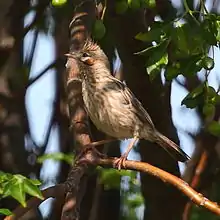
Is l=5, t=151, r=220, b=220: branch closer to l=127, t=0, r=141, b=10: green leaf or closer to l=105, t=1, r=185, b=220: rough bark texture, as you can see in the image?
l=127, t=0, r=141, b=10: green leaf

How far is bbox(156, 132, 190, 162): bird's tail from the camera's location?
4496 millimetres

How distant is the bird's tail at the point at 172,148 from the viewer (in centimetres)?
450

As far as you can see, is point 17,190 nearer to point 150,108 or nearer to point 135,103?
point 135,103

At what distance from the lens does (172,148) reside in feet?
14.8

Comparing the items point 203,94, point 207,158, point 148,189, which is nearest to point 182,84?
point 207,158

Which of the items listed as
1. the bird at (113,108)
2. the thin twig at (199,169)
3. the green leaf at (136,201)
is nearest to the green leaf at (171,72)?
the bird at (113,108)

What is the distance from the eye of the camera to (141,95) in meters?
4.85

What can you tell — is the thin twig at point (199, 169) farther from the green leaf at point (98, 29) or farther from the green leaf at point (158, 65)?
the green leaf at point (158, 65)

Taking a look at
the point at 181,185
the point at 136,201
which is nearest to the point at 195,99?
the point at 181,185

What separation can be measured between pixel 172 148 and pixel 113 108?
0.39m

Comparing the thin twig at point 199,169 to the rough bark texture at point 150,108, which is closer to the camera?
the rough bark texture at point 150,108

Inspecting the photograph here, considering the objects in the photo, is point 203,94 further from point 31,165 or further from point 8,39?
point 31,165

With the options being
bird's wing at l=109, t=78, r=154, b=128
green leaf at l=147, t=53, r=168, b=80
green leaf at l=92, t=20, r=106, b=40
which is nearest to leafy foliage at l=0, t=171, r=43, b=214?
green leaf at l=147, t=53, r=168, b=80

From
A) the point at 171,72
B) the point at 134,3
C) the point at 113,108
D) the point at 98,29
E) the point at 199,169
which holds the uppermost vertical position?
the point at 134,3
